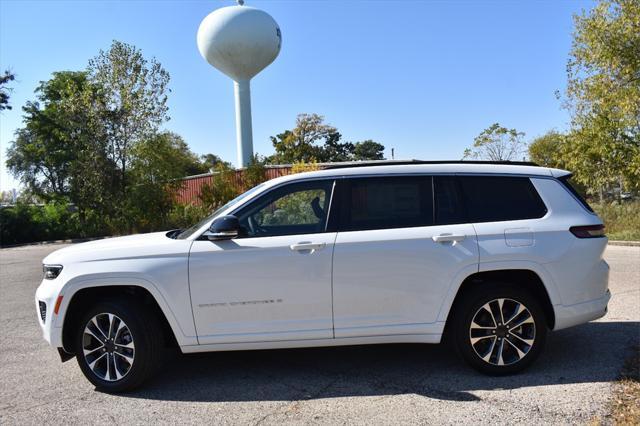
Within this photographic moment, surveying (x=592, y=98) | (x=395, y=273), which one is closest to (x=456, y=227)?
(x=395, y=273)

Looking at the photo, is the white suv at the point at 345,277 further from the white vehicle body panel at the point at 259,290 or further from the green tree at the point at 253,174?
the green tree at the point at 253,174

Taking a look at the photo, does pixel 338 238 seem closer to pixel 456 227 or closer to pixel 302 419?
pixel 456 227

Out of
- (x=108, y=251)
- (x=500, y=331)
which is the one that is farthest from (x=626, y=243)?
(x=108, y=251)

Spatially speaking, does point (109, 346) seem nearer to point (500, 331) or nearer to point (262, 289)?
point (262, 289)

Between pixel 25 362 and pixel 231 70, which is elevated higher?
pixel 231 70

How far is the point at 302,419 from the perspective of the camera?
3656 millimetres

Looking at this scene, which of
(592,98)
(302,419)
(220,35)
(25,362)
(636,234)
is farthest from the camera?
(220,35)

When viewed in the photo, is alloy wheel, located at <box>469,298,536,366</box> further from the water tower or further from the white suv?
the water tower

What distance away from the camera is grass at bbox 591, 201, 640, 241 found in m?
14.9

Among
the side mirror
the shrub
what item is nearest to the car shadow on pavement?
the side mirror

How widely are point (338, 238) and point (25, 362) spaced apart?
12.1ft

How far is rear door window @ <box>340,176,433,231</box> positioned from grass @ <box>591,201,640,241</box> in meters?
12.8

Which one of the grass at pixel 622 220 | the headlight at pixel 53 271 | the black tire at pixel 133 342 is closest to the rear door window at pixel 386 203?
the black tire at pixel 133 342

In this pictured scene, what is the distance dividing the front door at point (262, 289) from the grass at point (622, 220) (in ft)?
44.6
